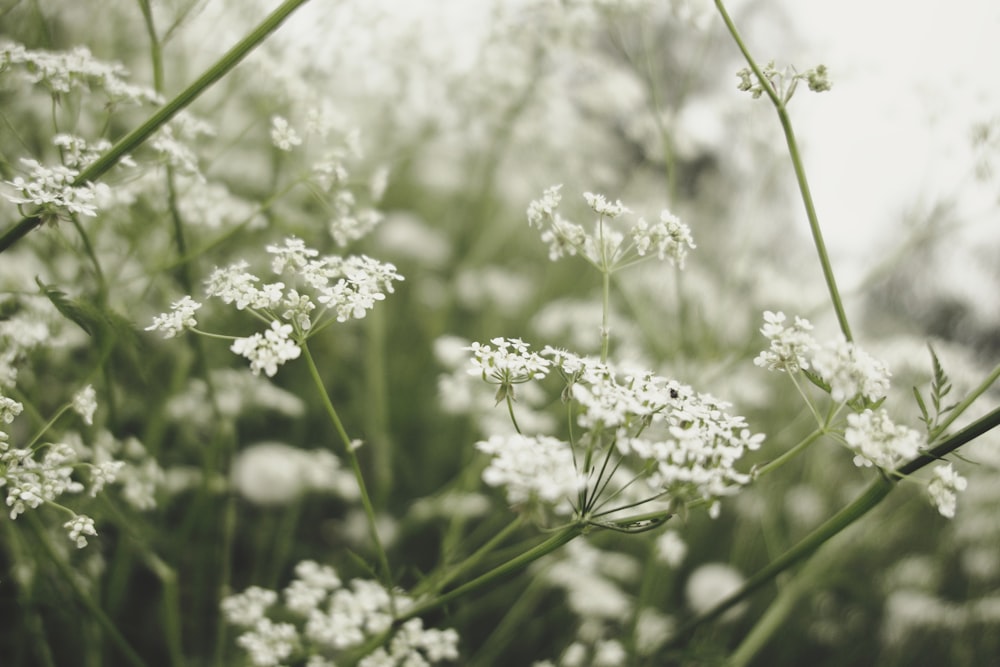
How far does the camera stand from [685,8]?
204 centimetres

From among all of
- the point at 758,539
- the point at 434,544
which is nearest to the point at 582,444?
the point at 434,544

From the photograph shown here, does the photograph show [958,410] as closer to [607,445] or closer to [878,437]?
[878,437]

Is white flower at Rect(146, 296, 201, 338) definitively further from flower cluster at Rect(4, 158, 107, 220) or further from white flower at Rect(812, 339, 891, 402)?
white flower at Rect(812, 339, 891, 402)

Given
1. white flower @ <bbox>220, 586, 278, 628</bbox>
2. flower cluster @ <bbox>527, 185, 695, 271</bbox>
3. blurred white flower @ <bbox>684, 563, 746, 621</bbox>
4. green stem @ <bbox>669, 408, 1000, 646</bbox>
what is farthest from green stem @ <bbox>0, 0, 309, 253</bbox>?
blurred white flower @ <bbox>684, 563, 746, 621</bbox>

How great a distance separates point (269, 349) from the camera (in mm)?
1084

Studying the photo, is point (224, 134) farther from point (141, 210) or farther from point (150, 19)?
point (150, 19)

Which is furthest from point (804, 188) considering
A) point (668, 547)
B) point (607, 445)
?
point (668, 547)

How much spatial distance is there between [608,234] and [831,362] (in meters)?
0.53

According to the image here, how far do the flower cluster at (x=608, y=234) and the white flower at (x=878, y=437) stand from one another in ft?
1.37

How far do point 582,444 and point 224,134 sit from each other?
2.92 meters

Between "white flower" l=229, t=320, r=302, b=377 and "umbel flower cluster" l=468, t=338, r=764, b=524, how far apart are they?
298 millimetres

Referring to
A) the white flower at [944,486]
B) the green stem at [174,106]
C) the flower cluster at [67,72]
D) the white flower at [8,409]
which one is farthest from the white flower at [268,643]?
the white flower at [944,486]

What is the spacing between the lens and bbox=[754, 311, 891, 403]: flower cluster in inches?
41.4

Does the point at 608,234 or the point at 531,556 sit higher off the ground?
the point at 608,234
